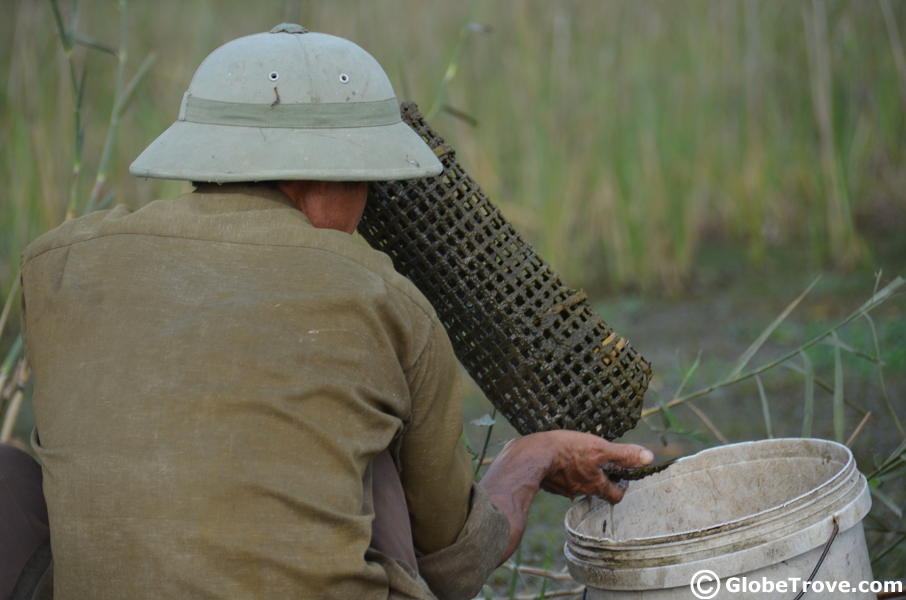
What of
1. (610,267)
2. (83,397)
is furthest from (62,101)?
(83,397)

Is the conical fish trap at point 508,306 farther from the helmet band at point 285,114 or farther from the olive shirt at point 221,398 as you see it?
the olive shirt at point 221,398

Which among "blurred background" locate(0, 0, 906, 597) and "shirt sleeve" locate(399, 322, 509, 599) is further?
"blurred background" locate(0, 0, 906, 597)

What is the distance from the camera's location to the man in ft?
5.72

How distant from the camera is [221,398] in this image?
1746 mm

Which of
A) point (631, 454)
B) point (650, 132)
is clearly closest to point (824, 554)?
point (631, 454)

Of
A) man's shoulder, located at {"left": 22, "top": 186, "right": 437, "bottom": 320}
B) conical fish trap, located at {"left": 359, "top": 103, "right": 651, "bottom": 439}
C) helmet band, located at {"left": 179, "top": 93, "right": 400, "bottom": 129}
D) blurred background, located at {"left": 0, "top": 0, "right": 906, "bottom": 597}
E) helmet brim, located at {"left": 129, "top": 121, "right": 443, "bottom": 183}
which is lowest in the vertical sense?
blurred background, located at {"left": 0, "top": 0, "right": 906, "bottom": 597}

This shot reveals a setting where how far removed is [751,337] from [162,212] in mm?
3816

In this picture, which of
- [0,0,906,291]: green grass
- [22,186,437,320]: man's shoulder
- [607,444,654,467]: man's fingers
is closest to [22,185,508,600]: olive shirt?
[22,186,437,320]: man's shoulder

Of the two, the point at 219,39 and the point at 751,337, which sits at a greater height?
the point at 219,39

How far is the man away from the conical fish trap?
249mm

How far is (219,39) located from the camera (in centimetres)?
556

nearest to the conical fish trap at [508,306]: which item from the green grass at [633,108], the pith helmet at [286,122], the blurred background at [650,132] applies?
the pith helmet at [286,122]

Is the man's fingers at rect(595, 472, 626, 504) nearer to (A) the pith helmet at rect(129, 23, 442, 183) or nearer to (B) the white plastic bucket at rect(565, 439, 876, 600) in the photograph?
(B) the white plastic bucket at rect(565, 439, 876, 600)

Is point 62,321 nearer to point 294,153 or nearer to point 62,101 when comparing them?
point 294,153
